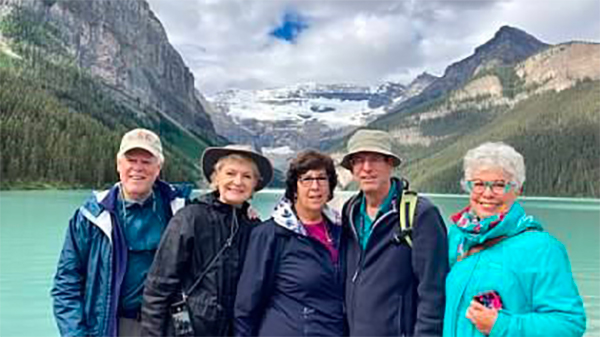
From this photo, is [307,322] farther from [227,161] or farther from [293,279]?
[227,161]

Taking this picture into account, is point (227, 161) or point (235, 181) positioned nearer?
point (235, 181)

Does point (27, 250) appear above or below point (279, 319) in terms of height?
below

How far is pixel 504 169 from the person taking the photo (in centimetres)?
348

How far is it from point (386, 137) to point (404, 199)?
579 mm

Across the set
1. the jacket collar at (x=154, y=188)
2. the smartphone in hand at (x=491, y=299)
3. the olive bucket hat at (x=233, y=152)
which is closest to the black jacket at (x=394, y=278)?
the smartphone in hand at (x=491, y=299)

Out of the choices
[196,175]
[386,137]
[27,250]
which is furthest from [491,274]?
[196,175]

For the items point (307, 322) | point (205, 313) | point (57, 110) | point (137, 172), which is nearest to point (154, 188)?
point (137, 172)

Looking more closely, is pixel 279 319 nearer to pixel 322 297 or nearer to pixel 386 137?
pixel 322 297

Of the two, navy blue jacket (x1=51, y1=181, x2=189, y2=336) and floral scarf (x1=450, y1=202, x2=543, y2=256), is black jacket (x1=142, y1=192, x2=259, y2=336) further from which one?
floral scarf (x1=450, y1=202, x2=543, y2=256)

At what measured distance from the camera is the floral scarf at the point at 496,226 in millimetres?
3240

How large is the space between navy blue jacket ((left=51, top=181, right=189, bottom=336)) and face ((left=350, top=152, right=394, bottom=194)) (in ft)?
5.64

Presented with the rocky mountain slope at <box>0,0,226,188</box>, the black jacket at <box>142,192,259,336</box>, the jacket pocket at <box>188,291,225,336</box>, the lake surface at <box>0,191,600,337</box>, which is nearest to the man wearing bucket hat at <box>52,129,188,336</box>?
the black jacket at <box>142,192,259,336</box>

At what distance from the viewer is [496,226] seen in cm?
325

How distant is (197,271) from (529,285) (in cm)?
204
